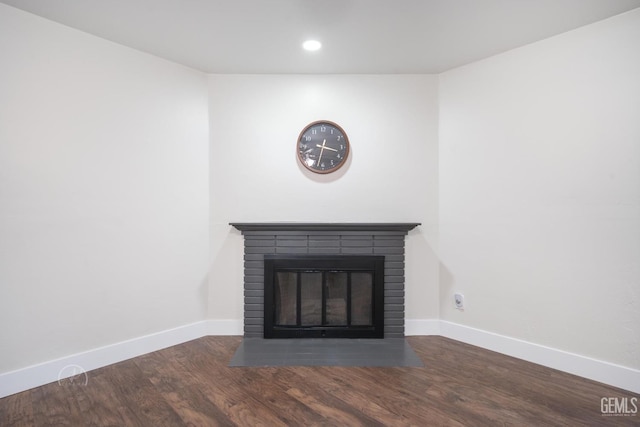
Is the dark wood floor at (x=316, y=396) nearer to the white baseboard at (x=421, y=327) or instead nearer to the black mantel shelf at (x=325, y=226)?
the white baseboard at (x=421, y=327)

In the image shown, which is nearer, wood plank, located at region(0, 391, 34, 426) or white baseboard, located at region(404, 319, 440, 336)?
wood plank, located at region(0, 391, 34, 426)

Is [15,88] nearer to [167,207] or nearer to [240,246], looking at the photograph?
[167,207]

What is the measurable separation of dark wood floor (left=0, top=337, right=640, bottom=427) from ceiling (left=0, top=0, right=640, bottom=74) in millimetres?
2521

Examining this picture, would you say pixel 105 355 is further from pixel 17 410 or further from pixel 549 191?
pixel 549 191

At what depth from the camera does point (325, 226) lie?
8.93ft


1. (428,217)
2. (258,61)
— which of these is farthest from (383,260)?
(258,61)

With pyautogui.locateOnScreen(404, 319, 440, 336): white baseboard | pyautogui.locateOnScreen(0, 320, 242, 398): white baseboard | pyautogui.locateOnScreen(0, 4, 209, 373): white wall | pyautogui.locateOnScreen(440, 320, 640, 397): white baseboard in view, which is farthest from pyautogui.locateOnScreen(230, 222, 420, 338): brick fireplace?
pyautogui.locateOnScreen(440, 320, 640, 397): white baseboard

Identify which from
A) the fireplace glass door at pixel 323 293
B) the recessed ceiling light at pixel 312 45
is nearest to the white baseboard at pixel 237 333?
the fireplace glass door at pixel 323 293

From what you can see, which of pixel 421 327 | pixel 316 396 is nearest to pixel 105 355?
pixel 316 396

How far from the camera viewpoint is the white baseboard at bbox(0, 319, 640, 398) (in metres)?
1.98

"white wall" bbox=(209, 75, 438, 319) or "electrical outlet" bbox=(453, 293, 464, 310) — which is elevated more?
"white wall" bbox=(209, 75, 438, 319)

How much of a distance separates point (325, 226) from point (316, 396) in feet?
4.40

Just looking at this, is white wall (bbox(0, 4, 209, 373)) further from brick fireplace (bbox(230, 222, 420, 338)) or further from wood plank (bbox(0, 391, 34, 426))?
brick fireplace (bbox(230, 222, 420, 338))

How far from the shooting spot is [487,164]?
2.65 meters
